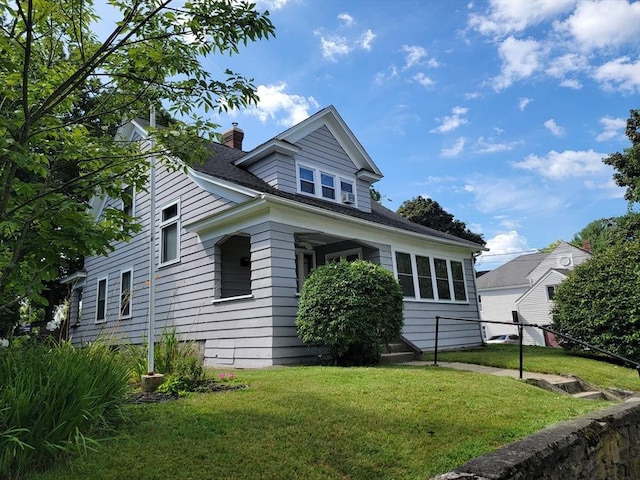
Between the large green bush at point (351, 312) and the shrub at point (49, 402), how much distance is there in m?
4.13

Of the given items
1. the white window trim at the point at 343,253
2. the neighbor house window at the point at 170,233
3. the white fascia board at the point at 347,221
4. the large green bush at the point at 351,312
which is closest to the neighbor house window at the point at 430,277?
the white fascia board at the point at 347,221

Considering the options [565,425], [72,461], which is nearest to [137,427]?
[72,461]

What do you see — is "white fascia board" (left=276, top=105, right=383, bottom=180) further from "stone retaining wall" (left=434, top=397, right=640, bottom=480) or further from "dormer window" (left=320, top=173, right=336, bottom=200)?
"stone retaining wall" (left=434, top=397, right=640, bottom=480)

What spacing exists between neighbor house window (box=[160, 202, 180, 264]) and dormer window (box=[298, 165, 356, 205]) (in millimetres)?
3626

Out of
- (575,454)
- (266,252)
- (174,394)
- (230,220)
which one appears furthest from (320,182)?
(575,454)

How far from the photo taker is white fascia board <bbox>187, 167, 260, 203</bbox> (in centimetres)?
944

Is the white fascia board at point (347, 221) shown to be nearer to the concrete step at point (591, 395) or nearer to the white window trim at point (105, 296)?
the concrete step at point (591, 395)

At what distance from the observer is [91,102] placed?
4.41 meters

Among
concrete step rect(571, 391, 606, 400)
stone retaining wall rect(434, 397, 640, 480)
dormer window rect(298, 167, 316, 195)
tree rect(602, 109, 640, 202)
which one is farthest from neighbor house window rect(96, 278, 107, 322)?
tree rect(602, 109, 640, 202)

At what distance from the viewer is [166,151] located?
13.0 ft

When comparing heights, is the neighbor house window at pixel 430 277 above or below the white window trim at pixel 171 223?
below

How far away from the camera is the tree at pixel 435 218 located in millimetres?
32625

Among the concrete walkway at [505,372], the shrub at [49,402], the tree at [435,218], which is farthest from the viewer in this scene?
the tree at [435,218]

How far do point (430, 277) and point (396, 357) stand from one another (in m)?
4.01
